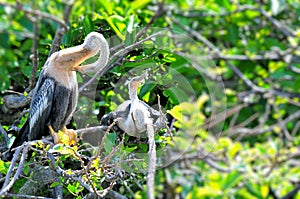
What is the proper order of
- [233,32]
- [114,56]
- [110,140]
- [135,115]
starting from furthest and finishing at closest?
[233,32], [114,56], [110,140], [135,115]

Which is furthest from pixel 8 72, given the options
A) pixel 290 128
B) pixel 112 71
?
pixel 290 128

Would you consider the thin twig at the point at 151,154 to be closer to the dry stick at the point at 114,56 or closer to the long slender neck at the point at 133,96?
the long slender neck at the point at 133,96

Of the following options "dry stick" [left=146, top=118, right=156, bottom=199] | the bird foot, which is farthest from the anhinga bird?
"dry stick" [left=146, top=118, right=156, bottom=199]

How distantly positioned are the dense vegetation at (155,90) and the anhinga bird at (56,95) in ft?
0.24

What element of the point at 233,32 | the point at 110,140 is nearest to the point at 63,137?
the point at 110,140

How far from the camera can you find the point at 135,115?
1922 millimetres

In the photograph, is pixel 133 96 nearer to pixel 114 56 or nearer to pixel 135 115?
pixel 135 115

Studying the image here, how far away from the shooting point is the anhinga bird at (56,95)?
205 cm

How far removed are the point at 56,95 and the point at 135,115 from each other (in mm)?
388

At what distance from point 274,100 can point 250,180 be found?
2.46 feet

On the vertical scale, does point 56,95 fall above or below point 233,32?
below

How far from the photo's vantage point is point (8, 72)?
2797mm

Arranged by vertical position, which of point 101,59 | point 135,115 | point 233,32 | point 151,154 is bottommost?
point 151,154

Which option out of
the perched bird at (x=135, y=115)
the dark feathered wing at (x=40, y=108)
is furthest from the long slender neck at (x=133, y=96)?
the dark feathered wing at (x=40, y=108)
